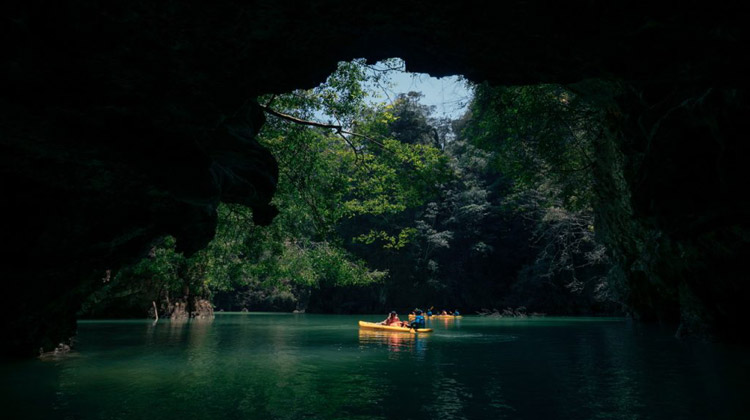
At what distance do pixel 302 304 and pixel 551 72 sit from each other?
2277 inches

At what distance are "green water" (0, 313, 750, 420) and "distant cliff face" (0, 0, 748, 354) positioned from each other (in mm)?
2473

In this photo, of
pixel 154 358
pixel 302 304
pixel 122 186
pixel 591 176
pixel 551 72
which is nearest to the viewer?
pixel 551 72

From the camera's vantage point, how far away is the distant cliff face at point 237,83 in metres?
3.96

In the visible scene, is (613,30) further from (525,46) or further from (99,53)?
(99,53)

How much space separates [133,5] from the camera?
3.80 m

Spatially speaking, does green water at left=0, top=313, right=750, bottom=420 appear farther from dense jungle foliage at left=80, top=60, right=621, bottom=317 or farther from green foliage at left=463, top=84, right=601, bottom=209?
green foliage at left=463, top=84, right=601, bottom=209

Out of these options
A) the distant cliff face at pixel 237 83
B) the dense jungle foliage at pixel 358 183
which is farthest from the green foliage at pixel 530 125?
the distant cliff face at pixel 237 83

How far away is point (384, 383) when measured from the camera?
8047 millimetres

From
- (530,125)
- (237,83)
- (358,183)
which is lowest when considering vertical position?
(237,83)

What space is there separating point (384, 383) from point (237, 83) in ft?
19.0

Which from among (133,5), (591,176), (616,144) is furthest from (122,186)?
(591,176)

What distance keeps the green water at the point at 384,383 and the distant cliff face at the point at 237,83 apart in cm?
247

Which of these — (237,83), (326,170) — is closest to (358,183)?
(326,170)

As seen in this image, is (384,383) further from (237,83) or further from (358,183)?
(358,183)
